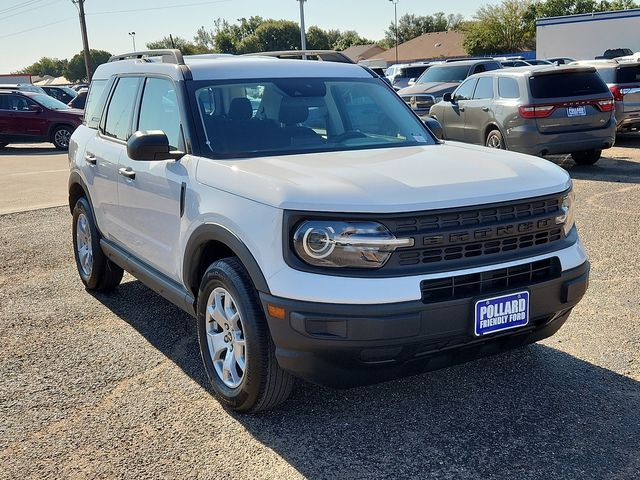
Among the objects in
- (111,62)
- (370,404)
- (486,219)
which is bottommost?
(370,404)

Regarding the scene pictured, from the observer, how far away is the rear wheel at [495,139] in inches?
458

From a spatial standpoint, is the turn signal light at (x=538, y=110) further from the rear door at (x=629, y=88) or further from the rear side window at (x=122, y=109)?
the rear side window at (x=122, y=109)

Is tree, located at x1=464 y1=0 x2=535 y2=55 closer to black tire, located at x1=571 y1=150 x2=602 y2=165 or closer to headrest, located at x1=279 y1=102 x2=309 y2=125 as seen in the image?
black tire, located at x1=571 y1=150 x2=602 y2=165

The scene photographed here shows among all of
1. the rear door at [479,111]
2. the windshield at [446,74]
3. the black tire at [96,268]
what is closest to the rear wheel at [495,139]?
the rear door at [479,111]

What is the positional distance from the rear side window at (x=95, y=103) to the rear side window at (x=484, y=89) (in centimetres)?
774

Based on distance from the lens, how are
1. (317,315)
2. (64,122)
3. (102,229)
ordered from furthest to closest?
(64,122) → (102,229) → (317,315)

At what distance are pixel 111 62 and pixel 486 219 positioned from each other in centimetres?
377

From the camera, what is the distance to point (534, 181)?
3.54m

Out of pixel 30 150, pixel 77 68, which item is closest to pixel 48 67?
pixel 77 68

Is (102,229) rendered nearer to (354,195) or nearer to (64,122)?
(354,195)

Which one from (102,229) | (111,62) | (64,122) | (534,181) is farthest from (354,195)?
(64,122)

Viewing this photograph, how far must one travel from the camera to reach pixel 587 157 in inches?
471

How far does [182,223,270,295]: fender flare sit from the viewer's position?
333 centimetres

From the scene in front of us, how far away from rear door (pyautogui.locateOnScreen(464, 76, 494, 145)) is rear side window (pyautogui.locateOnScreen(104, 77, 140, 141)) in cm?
781
